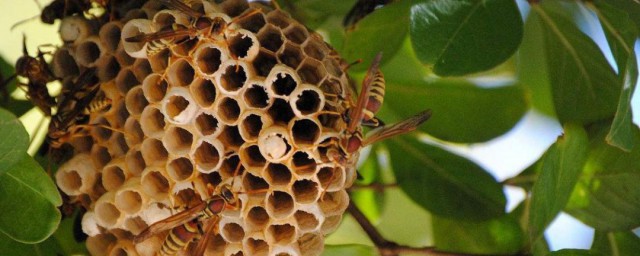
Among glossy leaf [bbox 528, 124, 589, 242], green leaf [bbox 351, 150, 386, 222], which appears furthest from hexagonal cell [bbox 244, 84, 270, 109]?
green leaf [bbox 351, 150, 386, 222]

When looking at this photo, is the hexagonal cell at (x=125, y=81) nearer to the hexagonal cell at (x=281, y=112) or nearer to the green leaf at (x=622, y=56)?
the hexagonal cell at (x=281, y=112)

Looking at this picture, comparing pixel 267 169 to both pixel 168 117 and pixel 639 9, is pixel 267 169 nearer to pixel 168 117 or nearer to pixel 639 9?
pixel 168 117

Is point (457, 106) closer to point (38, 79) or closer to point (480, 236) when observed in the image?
point (480, 236)

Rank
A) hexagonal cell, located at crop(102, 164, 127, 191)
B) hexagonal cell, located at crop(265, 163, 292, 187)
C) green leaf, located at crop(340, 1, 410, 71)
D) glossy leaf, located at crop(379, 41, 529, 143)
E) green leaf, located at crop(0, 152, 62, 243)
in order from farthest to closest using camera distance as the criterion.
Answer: glossy leaf, located at crop(379, 41, 529, 143)
green leaf, located at crop(340, 1, 410, 71)
hexagonal cell, located at crop(102, 164, 127, 191)
hexagonal cell, located at crop(265, 163, 292, 187)
green leaf, located at crop(0, 152, 62, 243)

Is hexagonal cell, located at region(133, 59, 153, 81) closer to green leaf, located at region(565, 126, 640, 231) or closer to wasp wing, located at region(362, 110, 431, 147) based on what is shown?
wasp wing, located at region(362, 110, 431, 147)

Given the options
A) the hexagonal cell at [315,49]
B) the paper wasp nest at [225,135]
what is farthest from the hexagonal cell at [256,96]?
the hexagonal cell at [315,49]

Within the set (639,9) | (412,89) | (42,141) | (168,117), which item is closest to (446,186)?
(412,89)

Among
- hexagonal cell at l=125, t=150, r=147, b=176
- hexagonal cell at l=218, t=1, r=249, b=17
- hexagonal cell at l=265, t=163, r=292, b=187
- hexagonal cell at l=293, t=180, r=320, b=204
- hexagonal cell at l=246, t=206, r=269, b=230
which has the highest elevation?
hexagonal cell at l=218, t=1, r=249, b=17
